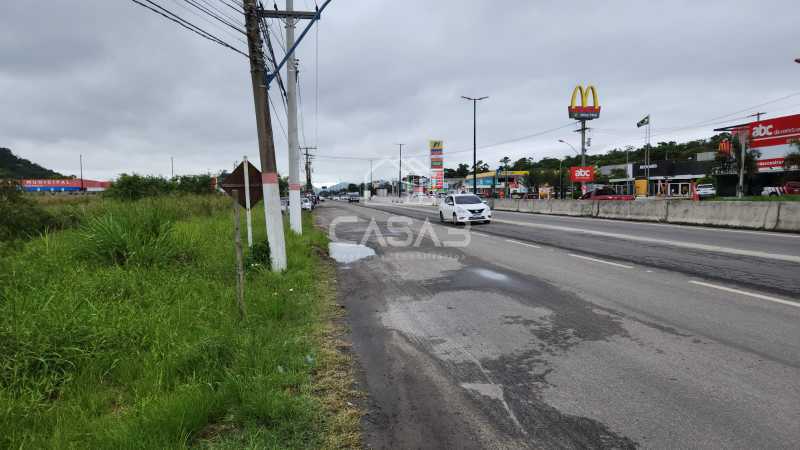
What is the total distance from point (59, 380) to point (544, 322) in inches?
214

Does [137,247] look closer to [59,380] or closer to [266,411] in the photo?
[59,380]

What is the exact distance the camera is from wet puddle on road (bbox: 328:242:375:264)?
12664mm

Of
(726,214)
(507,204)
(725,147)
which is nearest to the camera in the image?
(726,214)

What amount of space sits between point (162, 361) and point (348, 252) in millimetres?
9666

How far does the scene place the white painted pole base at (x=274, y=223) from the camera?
9.35m

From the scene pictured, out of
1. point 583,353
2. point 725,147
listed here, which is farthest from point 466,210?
point 725,147

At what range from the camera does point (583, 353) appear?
15.5ft

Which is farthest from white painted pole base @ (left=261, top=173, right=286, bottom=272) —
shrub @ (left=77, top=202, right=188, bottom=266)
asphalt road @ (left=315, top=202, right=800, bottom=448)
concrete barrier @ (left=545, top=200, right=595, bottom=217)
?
concrete barrier @ (left=545, top=200, right=595, bottom=217)

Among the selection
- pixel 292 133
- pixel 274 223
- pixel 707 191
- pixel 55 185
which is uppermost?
pixel 55 185

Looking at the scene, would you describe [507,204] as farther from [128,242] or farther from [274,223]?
[128,242]

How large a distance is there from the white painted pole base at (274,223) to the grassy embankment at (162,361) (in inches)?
41.0

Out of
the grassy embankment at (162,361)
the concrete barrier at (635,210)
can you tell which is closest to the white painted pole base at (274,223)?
the grassy embankment at (162,361)

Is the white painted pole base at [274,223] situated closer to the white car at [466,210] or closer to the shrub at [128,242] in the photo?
the shrub at [128,242]

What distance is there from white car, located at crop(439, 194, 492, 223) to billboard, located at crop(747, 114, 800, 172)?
992 inches
